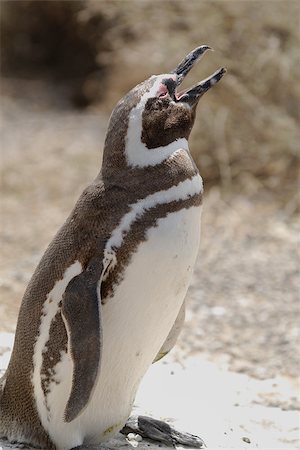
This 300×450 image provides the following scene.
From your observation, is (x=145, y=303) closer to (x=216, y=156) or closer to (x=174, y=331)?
(x=174, y=331)

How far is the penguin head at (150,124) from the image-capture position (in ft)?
9.12

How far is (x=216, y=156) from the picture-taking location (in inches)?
289

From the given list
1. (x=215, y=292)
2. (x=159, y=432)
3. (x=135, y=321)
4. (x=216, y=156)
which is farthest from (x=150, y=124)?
(x=216, y=156)

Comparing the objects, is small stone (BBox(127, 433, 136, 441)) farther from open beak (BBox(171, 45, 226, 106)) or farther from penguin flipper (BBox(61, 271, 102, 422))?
open beak (BBox(171, 45, 226, 106))

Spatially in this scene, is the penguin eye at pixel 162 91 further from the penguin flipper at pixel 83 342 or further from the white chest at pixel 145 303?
the penguin flipper at pixel 83 342

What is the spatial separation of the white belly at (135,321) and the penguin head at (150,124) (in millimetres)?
196

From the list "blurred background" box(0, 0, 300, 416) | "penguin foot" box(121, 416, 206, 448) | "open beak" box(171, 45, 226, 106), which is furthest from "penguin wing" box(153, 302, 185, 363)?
"blurred background" box(0, 0, 300, 416)

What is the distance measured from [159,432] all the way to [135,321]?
1.78ft

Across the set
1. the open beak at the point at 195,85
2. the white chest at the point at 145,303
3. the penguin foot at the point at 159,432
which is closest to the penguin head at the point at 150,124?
the open beak at the point at 195,85

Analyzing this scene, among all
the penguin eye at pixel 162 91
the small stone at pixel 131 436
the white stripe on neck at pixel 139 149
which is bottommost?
the small stone at pixel 131 436

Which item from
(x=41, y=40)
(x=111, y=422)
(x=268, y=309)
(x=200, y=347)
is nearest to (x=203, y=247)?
(x=268, y=309)

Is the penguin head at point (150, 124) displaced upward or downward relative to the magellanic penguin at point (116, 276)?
upward

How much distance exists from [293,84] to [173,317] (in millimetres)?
4723

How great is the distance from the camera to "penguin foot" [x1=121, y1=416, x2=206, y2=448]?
3.11 metres
